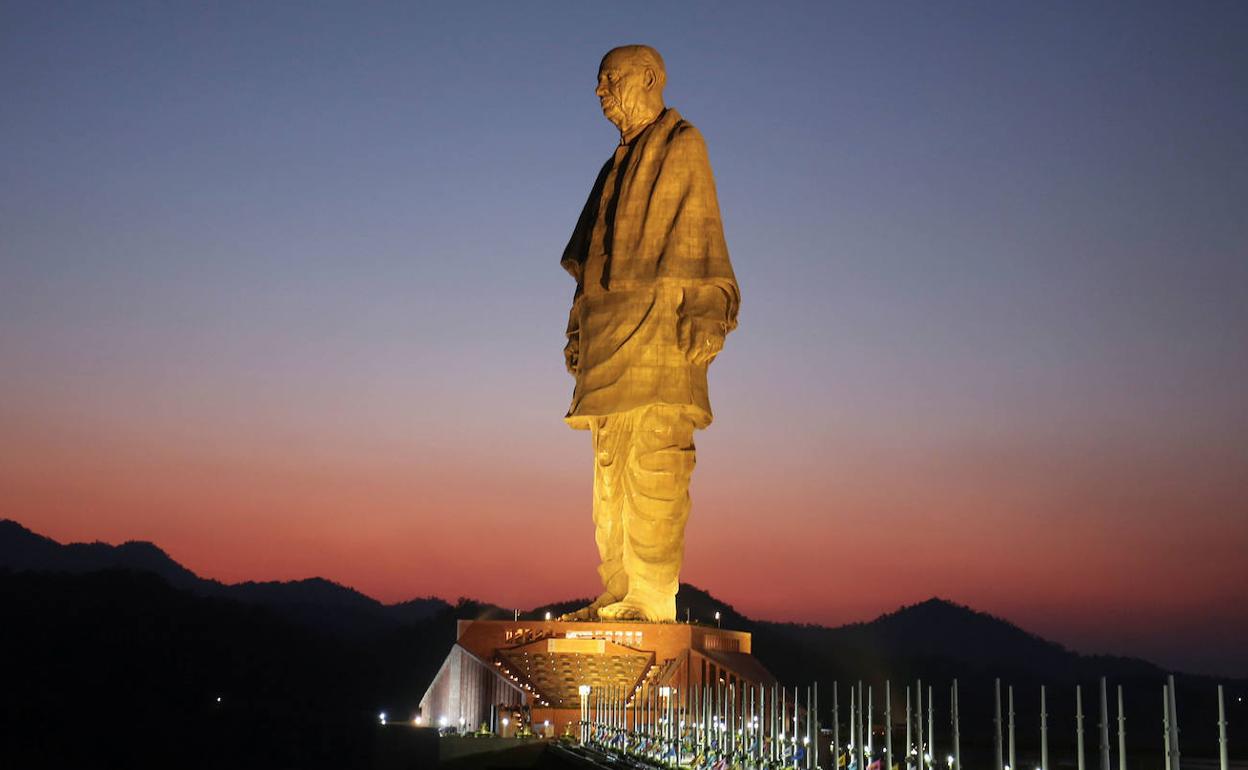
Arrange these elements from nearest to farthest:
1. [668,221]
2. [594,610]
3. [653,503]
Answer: [653,503], [668,221], [594,610]

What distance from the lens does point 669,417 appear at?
83.4ft

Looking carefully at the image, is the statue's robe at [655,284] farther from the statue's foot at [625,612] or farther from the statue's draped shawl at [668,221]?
the statue's foot at [625,612]

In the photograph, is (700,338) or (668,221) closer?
(700,338)

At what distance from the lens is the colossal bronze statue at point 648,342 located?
2539cm

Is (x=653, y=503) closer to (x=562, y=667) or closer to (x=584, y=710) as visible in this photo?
(x=562, y=667)

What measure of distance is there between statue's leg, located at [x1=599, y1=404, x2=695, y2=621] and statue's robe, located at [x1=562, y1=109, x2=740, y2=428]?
44 cm

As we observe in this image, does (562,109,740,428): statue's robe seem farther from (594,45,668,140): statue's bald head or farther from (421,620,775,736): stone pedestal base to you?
(421,620,775,736): stone pedestal base

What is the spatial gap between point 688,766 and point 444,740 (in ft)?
25.3

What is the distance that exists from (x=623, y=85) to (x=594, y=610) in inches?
366

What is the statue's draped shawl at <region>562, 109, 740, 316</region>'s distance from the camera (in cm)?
2545

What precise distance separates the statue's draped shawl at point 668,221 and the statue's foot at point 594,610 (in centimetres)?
523

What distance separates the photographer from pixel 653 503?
1000 inches

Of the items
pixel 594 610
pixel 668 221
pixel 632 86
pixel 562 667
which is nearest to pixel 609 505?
pixel 594 610

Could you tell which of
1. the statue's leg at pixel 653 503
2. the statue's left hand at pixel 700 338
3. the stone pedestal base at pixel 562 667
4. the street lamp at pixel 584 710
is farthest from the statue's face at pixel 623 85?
the street lamp at pixel 584 710
